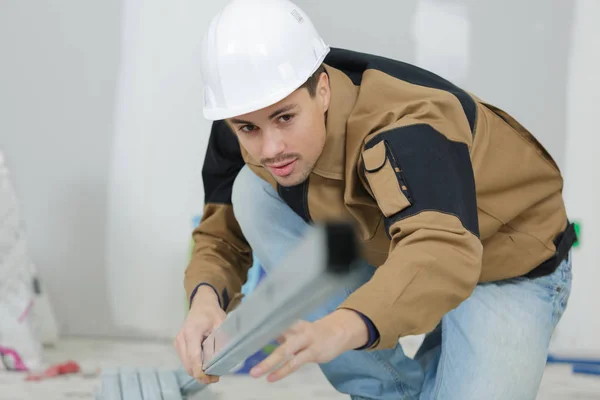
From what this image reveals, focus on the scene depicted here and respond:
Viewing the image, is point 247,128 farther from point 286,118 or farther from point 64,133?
point 64,133

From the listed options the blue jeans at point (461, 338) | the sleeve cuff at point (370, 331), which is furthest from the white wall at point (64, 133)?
the sleeve cuff at point (370, 331)

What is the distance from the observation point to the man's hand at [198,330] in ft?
3.99

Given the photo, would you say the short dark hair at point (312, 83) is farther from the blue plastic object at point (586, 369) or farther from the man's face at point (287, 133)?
the blue plastic object at point (586, 369)

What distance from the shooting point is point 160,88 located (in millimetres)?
2426

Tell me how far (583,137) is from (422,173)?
1430 mm

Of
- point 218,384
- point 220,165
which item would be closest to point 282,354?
point 220,165

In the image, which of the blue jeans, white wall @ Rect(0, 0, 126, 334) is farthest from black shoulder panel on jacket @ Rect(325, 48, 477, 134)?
white wall @ Rect(0, 0, 126, 334)

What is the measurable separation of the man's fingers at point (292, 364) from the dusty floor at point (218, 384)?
3.48 feet

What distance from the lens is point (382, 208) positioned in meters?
1.09

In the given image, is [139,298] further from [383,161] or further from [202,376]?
[383,161]

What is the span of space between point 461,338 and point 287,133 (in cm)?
51

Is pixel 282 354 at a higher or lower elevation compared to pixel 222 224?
higher

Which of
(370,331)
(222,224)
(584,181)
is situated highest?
(370,331)

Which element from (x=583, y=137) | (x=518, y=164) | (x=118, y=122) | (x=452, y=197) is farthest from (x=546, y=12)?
(x=452, y=197)
